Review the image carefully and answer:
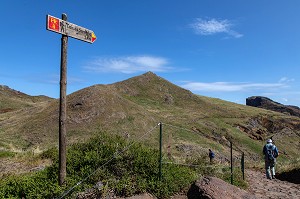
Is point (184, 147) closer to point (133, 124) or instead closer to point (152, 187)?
point (133, 124)

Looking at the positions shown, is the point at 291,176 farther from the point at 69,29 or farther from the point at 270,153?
the point at 69,29

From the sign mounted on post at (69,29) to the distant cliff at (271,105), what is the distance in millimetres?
111871

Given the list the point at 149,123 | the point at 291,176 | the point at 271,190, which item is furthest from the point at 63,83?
the point at 149,123

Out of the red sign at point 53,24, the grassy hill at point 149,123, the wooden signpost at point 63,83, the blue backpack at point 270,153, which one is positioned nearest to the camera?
the red sign at point 53,24

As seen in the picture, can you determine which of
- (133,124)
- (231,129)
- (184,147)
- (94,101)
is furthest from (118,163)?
(231,129)

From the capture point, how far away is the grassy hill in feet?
117

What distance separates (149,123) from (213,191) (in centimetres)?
3418

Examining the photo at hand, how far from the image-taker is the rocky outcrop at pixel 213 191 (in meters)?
8.81

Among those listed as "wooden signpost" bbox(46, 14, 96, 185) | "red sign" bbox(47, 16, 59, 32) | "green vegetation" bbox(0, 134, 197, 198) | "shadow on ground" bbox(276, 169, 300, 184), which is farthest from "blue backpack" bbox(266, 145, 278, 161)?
"red sign" bbox(47, 16, 59, 32)

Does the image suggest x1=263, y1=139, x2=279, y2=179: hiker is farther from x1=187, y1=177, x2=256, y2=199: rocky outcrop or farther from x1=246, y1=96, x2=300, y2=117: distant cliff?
x1=246, y1=96, x2=300, y2=117: distant cliff

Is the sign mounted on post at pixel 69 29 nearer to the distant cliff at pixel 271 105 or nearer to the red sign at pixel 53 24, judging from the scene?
the red sign at pixel 53 24

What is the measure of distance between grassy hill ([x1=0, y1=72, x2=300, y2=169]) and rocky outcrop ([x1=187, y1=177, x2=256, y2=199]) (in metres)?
17.6

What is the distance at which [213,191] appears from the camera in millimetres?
8906

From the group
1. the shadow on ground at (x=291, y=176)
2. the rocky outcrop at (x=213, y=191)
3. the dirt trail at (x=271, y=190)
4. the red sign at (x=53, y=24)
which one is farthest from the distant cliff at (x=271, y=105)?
the red sign at (x=53, y=24)
